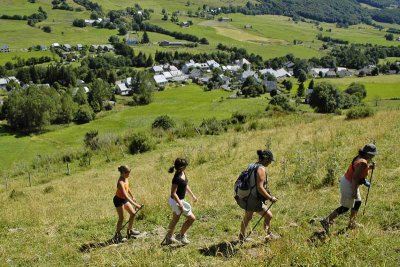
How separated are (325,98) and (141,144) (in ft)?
164

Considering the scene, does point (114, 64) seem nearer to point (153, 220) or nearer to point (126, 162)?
point (126, 162)

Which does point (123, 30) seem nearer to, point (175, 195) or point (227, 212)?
point (227, 212)

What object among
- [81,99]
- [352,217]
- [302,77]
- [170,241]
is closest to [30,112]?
[81,99]

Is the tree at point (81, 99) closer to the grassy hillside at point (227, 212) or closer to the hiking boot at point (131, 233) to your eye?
the grassy hillside at point (227, 212)

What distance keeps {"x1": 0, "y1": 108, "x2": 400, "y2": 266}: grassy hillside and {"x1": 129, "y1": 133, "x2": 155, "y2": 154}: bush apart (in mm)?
5536

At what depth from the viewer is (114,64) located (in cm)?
13075

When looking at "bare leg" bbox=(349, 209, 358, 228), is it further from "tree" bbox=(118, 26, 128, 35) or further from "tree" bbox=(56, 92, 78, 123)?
"tree" bbox=(118, 26, 128, 35)

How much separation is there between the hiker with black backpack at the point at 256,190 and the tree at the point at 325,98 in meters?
64.0

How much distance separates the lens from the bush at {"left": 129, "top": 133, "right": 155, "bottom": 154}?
29.0 meters

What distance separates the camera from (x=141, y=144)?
1149 inches

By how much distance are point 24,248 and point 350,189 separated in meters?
7.56

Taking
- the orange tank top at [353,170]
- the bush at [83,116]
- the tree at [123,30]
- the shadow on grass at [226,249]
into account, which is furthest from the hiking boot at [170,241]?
the tree at [123,30]

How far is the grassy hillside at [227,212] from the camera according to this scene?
25.2 ft

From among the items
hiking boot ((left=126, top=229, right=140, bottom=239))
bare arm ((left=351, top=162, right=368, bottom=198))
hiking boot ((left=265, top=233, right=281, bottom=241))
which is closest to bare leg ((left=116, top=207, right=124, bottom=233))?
hiking boot ((left=126, top=229, right=140, bottom=239))
